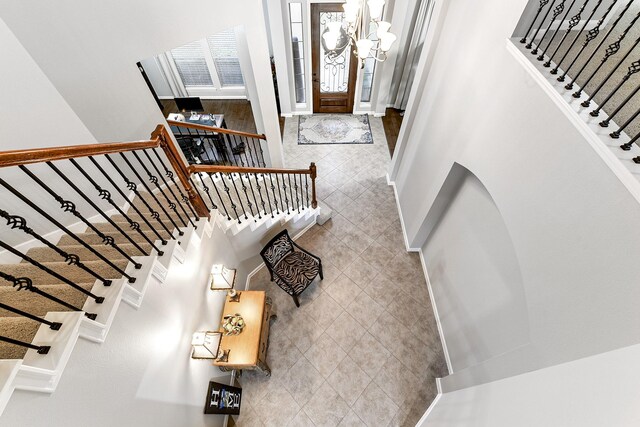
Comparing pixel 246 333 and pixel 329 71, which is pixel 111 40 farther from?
pixel 329 71

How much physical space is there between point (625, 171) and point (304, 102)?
666cm

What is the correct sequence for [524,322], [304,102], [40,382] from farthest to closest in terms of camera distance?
[304,102] < [524,322] < [40,382]

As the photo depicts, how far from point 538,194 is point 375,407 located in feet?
9.60

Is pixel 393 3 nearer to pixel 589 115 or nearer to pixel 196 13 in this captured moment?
pixel 196 13

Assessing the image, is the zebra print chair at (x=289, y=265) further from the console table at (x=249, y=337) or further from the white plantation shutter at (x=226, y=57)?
the white plantation shutter at (x=226, y=57)

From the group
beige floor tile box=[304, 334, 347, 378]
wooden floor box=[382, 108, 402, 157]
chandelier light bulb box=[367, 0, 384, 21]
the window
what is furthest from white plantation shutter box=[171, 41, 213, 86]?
beige floor tile box=[304, 334, 347, 378]

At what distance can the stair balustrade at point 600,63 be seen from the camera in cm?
152

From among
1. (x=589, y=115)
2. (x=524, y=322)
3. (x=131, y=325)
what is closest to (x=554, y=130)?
(x=589, y=115)

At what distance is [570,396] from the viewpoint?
59.9 inches

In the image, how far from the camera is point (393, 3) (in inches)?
207

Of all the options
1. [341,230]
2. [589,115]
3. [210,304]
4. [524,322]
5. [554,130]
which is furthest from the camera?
[341,230]

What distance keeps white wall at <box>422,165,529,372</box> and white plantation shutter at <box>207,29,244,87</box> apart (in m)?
6.84

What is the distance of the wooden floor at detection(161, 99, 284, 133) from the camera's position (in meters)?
7.60

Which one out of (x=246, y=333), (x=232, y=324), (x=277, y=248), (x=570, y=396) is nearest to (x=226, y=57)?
(x=277, y=248)
